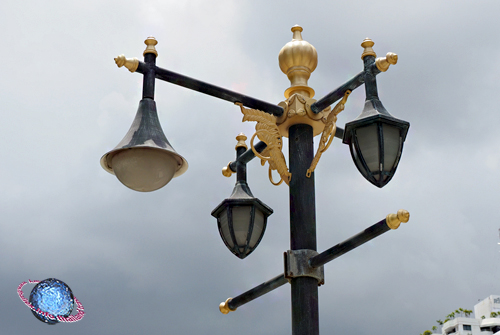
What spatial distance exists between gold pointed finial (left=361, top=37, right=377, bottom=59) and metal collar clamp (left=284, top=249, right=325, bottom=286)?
5.63 feet

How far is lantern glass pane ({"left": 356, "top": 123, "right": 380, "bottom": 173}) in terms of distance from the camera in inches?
195

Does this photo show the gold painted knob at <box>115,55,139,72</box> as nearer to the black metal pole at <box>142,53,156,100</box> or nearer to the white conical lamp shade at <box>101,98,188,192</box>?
the black metal pole at <box>142,53,156,100</box>

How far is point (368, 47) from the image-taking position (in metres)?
5.46

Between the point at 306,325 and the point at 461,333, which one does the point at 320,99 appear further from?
the point at 461,333

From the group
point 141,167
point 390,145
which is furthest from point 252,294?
point 390,145

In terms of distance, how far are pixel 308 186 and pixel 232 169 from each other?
1710 millimetres

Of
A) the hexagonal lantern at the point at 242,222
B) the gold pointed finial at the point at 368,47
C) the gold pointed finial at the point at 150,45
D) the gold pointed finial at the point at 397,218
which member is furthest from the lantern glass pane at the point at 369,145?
the gold pointed finial at the point at 150,45

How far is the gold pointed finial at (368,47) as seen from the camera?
214 inches

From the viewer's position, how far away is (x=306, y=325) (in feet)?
17.6

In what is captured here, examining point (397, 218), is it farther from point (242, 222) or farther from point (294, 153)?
point (242, 222)

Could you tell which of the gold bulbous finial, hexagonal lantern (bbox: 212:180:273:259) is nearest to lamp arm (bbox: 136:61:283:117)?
the gold bulbous finial

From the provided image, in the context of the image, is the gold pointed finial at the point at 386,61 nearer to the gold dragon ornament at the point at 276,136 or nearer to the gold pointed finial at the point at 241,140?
the gold dragon ornament at the point at 276,136

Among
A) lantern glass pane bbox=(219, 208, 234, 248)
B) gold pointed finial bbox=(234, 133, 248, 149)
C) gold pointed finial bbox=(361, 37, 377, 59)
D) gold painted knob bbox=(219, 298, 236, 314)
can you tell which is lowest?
gold painted knob bbox=(219, 298, 236, 314)

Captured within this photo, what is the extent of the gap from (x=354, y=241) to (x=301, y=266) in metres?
0.72
